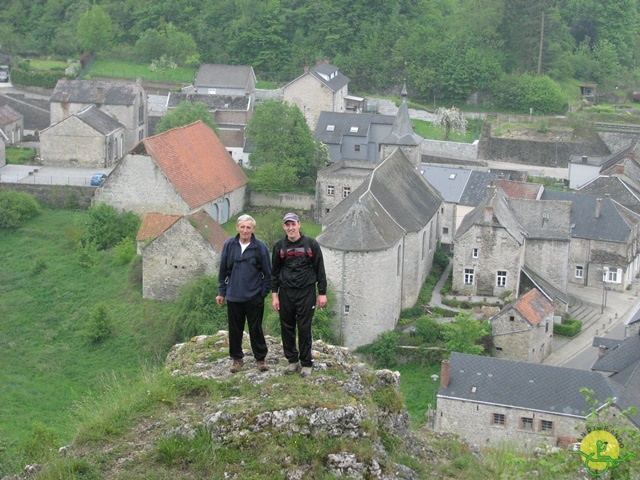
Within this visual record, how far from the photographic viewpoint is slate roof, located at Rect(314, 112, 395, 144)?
55691 mm

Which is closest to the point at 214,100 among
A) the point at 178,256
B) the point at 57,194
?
the point at 57,194

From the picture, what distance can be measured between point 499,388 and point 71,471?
21.4 meters

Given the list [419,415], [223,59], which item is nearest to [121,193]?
[419,415]

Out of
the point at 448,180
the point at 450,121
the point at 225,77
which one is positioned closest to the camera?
the point at 448,180

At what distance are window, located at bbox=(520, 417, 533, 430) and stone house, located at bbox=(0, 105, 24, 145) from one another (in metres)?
34.2

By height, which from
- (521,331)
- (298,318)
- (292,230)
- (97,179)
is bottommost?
(521,331)

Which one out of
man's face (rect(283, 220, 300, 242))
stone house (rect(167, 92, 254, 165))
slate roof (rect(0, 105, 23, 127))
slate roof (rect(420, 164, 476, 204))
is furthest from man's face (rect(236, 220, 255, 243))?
slate roof (rect(0, 105, 23, 127))

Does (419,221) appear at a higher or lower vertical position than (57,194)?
higher

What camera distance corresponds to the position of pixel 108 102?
187 feet

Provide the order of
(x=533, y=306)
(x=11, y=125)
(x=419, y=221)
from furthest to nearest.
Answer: (x=11, y=125)
(x=419, y=221)
(x=533, y=306)

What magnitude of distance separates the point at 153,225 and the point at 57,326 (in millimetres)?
6118

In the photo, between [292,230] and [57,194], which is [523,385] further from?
[57,194]

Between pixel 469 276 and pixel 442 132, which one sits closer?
pixel 469 276

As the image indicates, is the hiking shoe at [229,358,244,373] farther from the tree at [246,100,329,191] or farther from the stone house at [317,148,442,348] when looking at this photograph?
the tree at [246,100,329,191]
